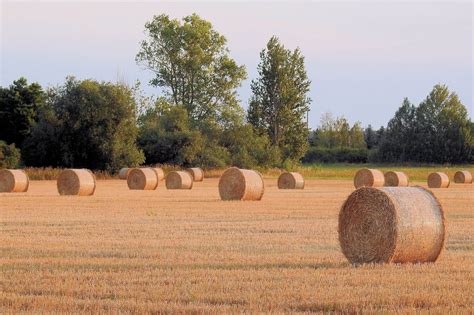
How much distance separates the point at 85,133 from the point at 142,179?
18249 mm

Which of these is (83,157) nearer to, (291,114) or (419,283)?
(291,114)

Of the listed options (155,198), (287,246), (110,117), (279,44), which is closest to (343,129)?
(279,44)

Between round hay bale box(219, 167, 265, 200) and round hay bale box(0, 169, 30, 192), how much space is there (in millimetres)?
9933

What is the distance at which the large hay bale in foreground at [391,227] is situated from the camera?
44.4 feet

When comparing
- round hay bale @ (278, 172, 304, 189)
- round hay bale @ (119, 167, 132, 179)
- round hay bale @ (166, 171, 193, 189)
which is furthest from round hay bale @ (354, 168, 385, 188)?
round hay bale @ (119, 167, 132, 179)

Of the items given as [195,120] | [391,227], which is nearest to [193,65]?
[195,120]

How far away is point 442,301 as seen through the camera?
33.4 feet

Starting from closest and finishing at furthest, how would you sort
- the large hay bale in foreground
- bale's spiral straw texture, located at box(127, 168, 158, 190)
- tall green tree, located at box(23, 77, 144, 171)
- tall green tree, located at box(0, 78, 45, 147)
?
the large hay bale in foreground → bale's spiral straw texture, located at box(127, 168, 158, 190) → tall green tree, located at box(23, 77, 144, 171) → tall green tree, located at box(0, 78, 45, 147)

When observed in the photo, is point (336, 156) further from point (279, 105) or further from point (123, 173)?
point (123, 173)

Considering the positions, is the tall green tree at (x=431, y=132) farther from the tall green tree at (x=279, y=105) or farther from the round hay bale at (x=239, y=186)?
the round hay bale at (x=239, y=186)

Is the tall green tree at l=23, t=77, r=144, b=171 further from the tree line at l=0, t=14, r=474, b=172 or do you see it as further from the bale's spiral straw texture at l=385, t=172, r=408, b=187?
the bale's spiral straw texture at l=385, t=172, r=408, b=187

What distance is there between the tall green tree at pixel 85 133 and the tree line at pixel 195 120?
62 mm

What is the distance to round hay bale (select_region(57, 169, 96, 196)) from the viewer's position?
34062mm

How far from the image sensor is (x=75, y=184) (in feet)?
112
